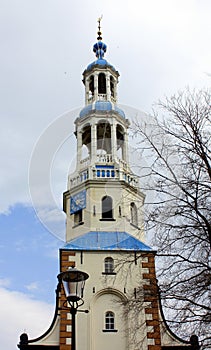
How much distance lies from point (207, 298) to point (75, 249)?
13084 millimetres

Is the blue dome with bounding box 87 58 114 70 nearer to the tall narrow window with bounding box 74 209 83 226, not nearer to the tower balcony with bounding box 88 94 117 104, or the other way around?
the tower balcony with bounding box 88 94 117 104

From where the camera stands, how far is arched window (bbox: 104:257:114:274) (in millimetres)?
23797

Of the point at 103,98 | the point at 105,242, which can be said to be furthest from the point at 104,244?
the point at 103,98

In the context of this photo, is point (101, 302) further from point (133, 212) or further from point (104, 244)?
point (133, 212)

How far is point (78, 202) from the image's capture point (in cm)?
2642

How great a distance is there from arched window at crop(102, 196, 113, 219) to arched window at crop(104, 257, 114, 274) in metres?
2.43

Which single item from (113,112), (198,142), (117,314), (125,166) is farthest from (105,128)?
(198,142)

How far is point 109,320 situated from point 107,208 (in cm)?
592

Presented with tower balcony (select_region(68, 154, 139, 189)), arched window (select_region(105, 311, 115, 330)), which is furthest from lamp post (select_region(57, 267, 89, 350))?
tower balcony (select_region(68, 154, 139, 189))

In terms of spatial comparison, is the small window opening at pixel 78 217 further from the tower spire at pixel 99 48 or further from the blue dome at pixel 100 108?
the tower spire at pixel 99 48

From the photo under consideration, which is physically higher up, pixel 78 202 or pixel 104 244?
pixel 78 202

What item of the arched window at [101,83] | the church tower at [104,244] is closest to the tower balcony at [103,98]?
the church tower at [104,244]

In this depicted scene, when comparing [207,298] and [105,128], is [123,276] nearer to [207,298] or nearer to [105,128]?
[105,128]

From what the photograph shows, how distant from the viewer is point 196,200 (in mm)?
12055
